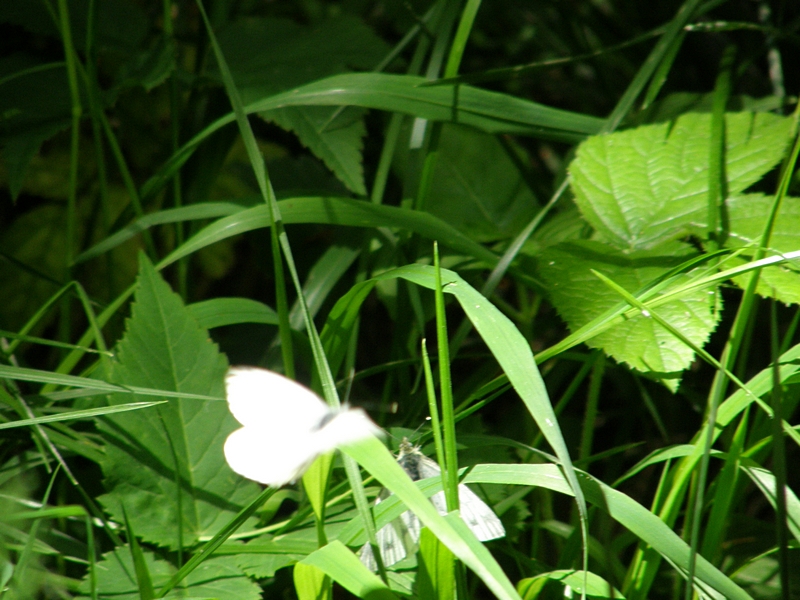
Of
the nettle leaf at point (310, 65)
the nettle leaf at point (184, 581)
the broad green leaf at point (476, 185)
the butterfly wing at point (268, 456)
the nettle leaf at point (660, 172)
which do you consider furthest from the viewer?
the broad green leaf at point (476, 185)

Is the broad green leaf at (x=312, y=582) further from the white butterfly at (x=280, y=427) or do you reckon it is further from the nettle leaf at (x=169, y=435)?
the nettle leaf at (x=169, y=435)

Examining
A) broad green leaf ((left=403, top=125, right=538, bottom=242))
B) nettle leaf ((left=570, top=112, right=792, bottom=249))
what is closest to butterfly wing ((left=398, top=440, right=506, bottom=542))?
nettle leaf ((left=570, top=112, right=792, bottom=249))

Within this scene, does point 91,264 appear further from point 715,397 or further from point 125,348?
point 715,397

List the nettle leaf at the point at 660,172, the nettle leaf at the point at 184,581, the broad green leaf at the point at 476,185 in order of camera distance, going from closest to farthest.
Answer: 1. the nettle leaf at the point at 184,581
2. the nettle leaf at the point at 660,172
3. the broad green leaf at the point at 476,185

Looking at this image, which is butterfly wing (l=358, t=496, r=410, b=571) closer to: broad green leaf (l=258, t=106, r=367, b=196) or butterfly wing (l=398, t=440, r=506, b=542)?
butterfly wing (l=398, t=440, r=506, b=542)

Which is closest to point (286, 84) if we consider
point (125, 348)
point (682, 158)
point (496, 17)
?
point (125, 348)

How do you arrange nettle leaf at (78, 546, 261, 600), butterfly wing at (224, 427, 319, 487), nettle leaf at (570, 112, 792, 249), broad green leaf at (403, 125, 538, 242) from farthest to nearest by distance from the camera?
broad green leaf at (403, 125, 538, 242), nettle leaf at (570, 112, 792, 249), nettle leaf at (78, 546, 261, 600), butterfly wing at (224, 427, 319, 487)

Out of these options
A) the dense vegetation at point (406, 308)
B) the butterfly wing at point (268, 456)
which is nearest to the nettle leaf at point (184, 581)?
the dense vegetation at point (406, 308)

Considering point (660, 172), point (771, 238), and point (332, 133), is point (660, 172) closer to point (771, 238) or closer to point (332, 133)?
point (771, 238)

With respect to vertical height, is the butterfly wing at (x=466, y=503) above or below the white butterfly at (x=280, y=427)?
below
